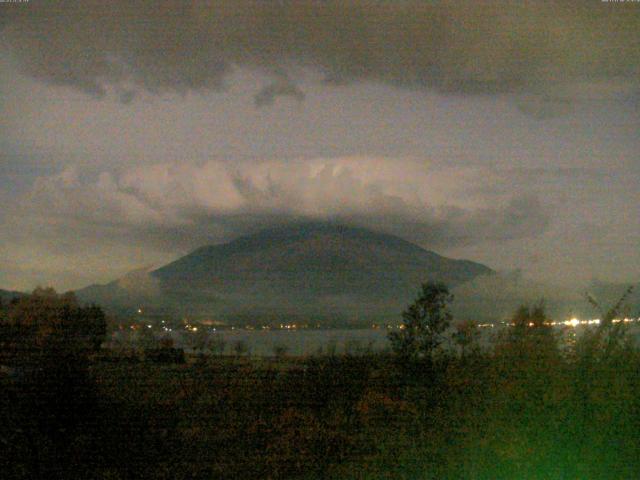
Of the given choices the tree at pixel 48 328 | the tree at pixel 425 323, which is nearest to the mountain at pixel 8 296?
the tree at pixel 48 328

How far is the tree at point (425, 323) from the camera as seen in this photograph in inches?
346

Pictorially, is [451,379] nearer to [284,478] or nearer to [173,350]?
[284,478]

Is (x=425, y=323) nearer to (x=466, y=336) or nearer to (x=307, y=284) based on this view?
(x=466, y=336)

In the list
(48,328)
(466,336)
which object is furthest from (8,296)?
(466,336)

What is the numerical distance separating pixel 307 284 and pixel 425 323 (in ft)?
20.4

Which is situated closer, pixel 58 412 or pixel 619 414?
pixel 619 414

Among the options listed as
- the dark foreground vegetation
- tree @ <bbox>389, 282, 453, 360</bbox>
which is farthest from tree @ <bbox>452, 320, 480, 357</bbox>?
tree @ <bbox>389, 282, 453, 360</bbox>

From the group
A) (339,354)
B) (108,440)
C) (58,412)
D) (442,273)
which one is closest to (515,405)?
(339,354)

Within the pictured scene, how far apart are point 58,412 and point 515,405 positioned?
13.6 ft

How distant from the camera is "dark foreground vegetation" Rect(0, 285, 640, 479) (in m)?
5.16

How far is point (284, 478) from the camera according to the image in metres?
5.59

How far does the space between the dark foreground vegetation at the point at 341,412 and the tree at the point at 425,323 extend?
179 mm

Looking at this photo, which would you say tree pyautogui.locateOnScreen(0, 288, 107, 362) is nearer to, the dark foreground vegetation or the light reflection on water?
the dark foreground vegetation

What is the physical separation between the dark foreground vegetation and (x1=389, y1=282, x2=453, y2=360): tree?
0.18 metres
